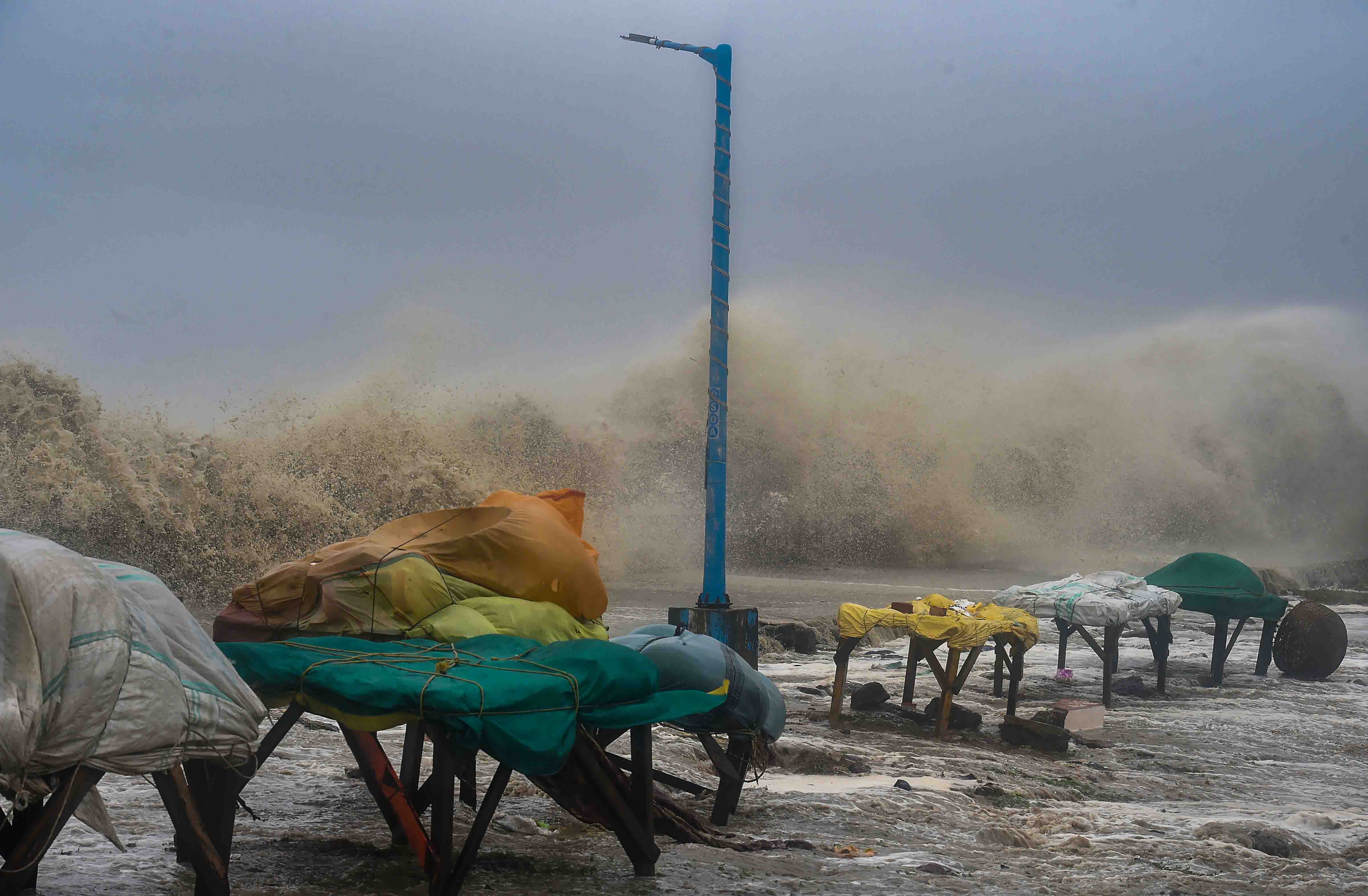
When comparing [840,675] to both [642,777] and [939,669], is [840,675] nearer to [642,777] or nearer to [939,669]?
[939,669]

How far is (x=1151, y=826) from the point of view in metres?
4.35

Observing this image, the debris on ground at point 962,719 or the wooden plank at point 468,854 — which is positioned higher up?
the wooden plank at point 468,854

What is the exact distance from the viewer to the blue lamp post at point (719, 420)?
23.6 feet

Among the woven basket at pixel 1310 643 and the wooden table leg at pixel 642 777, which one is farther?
the woven basket at pixel 1310 643

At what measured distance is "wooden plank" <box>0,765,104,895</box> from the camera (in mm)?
2234

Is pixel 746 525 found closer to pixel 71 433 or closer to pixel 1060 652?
pixel 71 433

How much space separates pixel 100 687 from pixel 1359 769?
6.01m

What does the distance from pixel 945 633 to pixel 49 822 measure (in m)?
4.68

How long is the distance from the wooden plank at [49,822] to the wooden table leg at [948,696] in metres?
4.71

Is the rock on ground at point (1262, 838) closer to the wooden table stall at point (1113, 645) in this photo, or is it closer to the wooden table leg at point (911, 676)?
the wooden table leg at point (911, 676)

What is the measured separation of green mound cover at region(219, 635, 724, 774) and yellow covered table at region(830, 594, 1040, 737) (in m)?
3.14

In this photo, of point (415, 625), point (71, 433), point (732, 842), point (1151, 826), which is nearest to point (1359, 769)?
point (1151, 826)

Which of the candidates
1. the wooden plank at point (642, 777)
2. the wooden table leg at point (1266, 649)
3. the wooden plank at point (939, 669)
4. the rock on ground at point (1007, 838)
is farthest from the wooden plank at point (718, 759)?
the wooden table leg at point (1266, 649)

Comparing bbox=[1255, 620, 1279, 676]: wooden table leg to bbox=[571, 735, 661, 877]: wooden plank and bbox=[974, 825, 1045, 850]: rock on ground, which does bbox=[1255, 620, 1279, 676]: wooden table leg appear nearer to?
bbox=[974, 825, 1045, 850]: rock on ground
